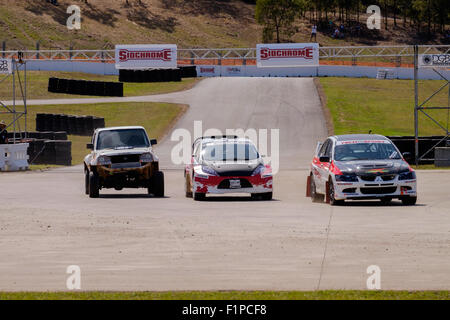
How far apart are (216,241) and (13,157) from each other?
21.1 m

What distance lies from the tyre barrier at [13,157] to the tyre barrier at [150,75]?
31823 millimetres

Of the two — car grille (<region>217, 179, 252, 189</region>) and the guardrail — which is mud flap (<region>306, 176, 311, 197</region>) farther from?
the guardrail

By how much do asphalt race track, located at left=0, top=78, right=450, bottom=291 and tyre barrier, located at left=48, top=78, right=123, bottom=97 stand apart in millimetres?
33636

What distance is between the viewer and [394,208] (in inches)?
707

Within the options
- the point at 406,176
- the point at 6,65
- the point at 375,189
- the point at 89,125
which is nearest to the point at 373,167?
the point at 375,189

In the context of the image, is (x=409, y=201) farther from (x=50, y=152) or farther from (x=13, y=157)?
(x=50, y=152)

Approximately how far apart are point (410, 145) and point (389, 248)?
883 inches

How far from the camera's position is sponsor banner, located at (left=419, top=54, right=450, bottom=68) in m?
34.6

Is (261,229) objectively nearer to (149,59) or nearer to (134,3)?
(149,59)

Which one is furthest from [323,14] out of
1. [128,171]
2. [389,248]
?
[389,248]

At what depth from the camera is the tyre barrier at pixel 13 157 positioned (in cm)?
3238

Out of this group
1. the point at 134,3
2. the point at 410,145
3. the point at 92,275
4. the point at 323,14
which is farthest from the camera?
the point at 323,14

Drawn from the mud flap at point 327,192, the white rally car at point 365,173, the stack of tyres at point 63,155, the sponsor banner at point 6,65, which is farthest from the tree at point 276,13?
the mud flap at point 327,192

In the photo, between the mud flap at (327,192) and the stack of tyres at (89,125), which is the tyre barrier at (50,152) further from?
the mud flap at (327,192)
